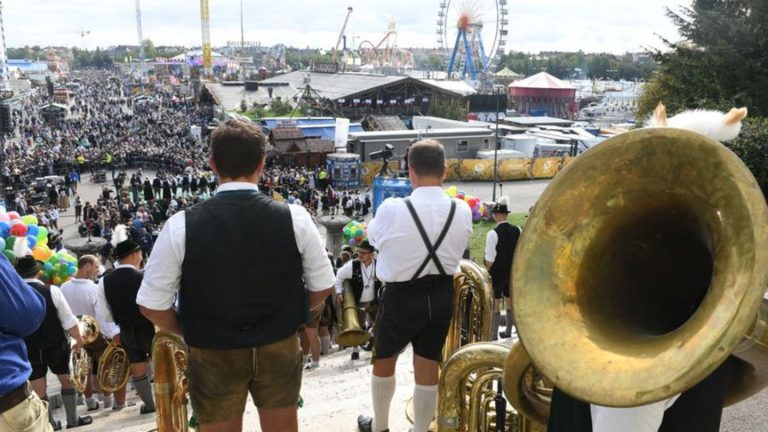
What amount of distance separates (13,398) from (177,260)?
102cm

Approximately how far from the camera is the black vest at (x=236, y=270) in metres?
2.03

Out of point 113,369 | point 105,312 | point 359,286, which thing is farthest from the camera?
point 359,286

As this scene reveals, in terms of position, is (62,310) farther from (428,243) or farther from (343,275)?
(428,243)

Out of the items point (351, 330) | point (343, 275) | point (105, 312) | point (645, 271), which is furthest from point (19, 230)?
point (645, 271)

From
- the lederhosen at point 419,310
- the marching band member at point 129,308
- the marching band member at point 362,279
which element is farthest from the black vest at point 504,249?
the marching band member at point 129,308

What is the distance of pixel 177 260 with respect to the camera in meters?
2.04

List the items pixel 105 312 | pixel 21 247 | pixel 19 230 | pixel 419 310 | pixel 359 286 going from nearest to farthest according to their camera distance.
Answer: pixel 419 310 → pixel 105 312 → pixel 359 286 → pixel 21 247 → pixel 19 230

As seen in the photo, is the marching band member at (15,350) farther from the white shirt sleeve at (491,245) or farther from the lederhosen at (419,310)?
the white shirt sleeve at (491,245)

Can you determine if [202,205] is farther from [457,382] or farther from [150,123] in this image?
[150,123]

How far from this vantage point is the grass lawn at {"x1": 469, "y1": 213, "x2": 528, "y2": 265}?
50.9ft

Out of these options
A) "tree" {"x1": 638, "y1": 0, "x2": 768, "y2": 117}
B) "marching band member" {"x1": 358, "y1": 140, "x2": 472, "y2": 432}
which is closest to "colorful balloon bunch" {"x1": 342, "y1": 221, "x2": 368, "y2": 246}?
"marching band member" {"x1": 358, "y1": 140, "x2": 472, "y2": 432}

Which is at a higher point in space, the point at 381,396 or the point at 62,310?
the point at 62,310

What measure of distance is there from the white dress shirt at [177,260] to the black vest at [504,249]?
390cm

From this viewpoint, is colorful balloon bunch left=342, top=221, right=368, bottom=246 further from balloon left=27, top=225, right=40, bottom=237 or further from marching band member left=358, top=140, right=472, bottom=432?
marching band member left=358, top=140, right=472, bottom=432
